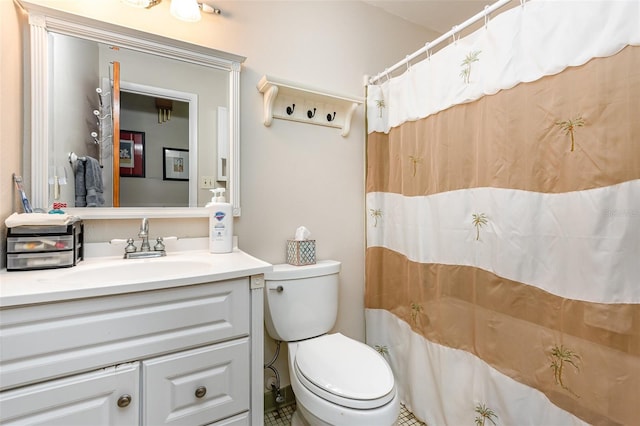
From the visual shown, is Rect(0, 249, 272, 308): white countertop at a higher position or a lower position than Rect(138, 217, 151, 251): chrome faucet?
lower

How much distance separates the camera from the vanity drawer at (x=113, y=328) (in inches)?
27.9

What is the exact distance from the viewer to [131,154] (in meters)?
1.26

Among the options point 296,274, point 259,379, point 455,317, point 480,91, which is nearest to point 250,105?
point 296,274

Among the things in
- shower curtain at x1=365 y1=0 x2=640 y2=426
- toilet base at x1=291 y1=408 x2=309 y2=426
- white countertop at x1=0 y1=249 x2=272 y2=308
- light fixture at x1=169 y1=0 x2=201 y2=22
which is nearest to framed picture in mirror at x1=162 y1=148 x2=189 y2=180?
white countertop at x1=0 y1=249 x2=272 y2=308

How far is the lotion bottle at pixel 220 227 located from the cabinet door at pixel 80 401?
0.55m

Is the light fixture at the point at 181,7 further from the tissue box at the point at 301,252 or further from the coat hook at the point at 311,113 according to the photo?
the tissue box at the point at 301,252

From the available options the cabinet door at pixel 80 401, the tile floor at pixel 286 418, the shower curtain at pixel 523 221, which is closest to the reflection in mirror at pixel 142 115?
the cabinet door at pixel 80 401

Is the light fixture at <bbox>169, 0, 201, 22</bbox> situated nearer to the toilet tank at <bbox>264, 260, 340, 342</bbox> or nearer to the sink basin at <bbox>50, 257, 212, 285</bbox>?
the sink basin at <bbox>50, 257, 212, 285</bbox>

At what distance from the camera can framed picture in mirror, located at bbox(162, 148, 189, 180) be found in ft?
4.34

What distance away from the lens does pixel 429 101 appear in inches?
56.4

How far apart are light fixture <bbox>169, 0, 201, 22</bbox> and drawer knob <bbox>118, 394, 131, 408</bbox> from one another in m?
1.39

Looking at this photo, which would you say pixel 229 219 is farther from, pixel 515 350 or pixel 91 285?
pixel 515 350

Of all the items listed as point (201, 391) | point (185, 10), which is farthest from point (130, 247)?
point (185, 10)

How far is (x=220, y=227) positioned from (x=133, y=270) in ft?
1.17
